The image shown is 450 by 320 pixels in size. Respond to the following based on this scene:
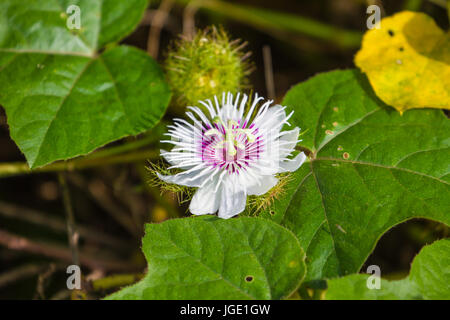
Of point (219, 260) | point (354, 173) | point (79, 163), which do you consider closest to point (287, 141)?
point (354, 173)

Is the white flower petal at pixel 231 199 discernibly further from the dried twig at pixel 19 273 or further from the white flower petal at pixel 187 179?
the dried twig at pixel 19 273

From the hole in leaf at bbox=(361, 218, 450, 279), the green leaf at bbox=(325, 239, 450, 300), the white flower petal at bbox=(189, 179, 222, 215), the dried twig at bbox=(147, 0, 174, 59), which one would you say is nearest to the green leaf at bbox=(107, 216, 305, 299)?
the white flower petal at bbox=(189, 179, 222, 215)

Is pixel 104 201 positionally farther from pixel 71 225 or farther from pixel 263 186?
pixel 263 186

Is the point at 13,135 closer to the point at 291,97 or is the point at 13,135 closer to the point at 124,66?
the point at 124,66

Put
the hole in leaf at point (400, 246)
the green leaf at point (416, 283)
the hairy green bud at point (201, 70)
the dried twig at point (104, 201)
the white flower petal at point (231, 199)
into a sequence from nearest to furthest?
the green leaf at point (416, 283) → the white flower petal at point (231, 199) → the hairy green bud at point (201, 70) → the hole in leaf at point (400, 246) → the dried twig at point (104, 201)

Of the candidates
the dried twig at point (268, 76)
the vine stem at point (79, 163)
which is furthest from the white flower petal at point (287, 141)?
the vine stem at point (79, 163)

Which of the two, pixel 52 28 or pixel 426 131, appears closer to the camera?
pixel 426 131
